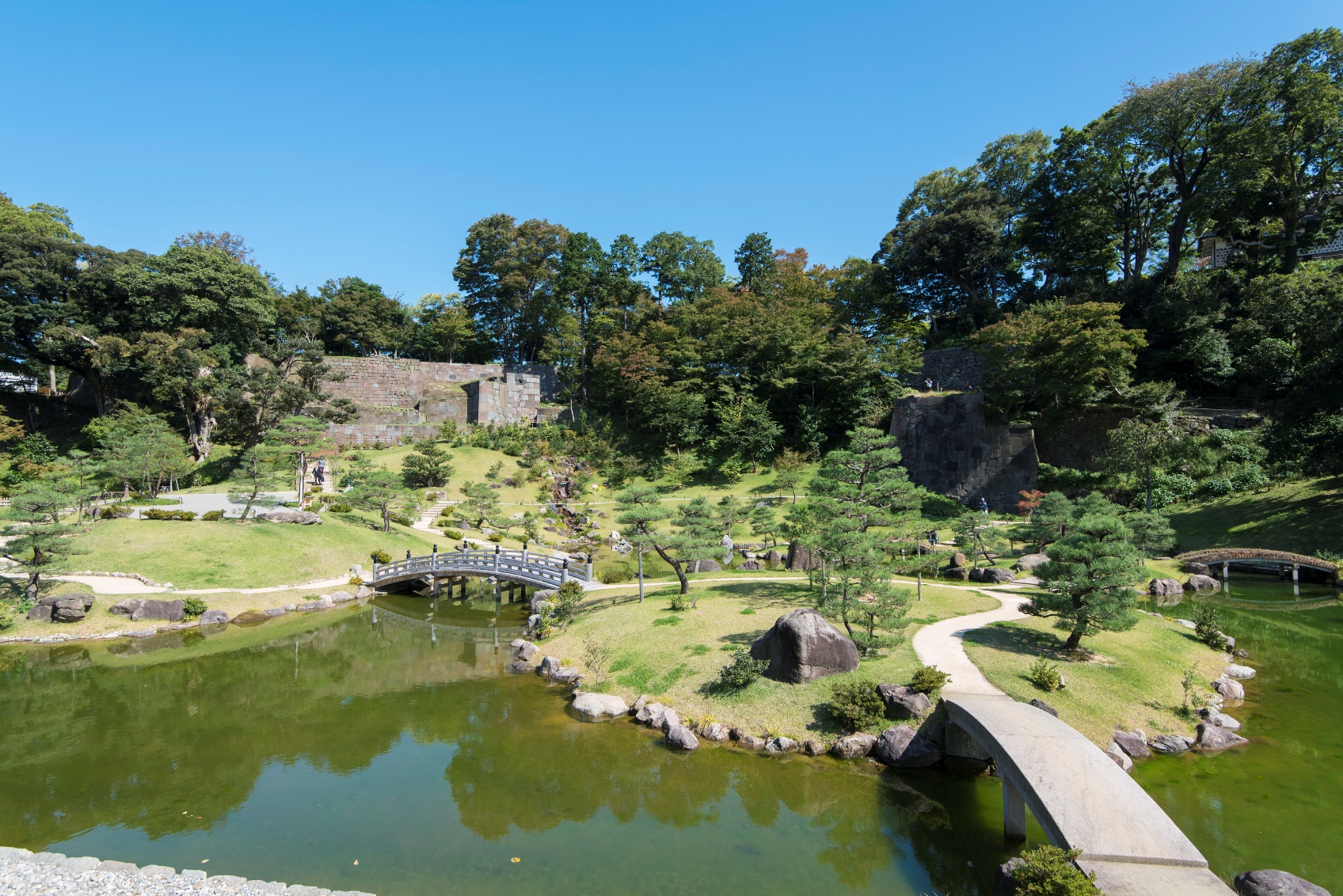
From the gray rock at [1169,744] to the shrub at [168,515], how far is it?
27843mm

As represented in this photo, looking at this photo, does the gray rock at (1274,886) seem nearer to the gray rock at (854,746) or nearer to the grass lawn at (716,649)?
the gray rock at (854,746)

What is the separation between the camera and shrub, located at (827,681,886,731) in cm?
1002

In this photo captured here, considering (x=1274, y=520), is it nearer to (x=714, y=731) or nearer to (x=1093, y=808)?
(x=1093, y=808)

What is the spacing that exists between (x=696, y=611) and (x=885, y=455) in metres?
6.08

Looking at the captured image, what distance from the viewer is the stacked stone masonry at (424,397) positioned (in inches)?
1489

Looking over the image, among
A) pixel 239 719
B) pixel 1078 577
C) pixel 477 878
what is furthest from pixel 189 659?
pixel 1078 577

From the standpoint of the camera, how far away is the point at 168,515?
21.9 m

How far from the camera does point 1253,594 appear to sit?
61.9ft

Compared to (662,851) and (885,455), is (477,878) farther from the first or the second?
(885,455)

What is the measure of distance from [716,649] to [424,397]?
1324 inches

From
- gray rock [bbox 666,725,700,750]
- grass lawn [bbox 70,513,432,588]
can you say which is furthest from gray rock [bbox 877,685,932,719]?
grass lawn [bbox 70,513,432,588]

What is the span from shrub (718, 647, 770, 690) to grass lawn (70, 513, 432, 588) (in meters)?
16.4

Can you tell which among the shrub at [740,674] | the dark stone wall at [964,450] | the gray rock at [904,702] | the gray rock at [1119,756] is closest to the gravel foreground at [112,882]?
the shrub at [740,674]

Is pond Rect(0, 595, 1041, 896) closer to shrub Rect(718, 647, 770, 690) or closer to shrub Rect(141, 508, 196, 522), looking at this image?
shrub Rect(718, 647, 770, 690)
